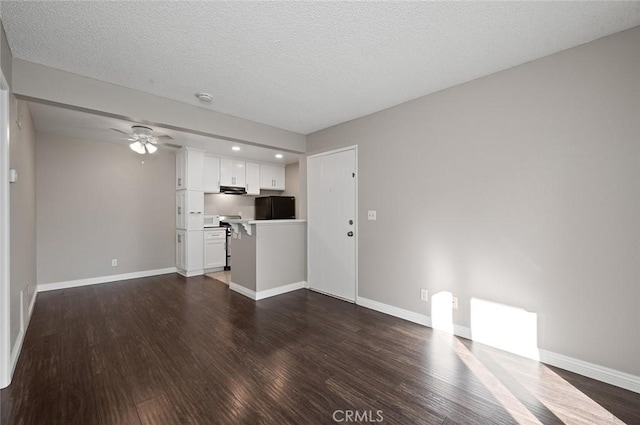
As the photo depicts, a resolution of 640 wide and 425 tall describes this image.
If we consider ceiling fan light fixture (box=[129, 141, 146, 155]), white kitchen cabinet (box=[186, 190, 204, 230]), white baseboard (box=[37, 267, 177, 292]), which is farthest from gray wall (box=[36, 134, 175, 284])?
ceiling fan light fixture (box=[129, 141, 146, 155])

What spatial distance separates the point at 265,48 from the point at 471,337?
3.25m

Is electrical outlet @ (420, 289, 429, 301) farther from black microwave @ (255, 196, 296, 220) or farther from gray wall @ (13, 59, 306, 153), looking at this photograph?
black microwave @ (255, 196, 296, 220)

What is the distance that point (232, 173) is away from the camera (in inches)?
234

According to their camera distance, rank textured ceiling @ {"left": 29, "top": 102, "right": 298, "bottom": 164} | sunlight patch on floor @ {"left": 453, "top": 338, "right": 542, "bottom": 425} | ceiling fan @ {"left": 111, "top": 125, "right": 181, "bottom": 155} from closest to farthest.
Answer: sunlight patch on floor @ {"left": 453, "top": 338, "right": 542, "bottom": 425} < textured ceiling @ {"left": 29, "top": 102, "right": 298, "bottom": 164} < ceiling fan @ {"left": 111, "top": 125, "right": 181, "bottom": 155}

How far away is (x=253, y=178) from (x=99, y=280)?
11.3 ft

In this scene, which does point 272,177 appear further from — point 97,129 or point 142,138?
point 97,129

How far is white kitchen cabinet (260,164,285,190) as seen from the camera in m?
6.53

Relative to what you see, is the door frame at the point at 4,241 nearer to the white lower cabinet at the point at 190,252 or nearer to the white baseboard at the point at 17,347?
the white baseboard at the point at 17,347

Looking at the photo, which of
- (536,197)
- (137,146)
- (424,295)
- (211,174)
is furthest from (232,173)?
(536,197)

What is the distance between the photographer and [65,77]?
248 cm

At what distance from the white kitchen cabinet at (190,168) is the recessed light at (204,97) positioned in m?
2.37

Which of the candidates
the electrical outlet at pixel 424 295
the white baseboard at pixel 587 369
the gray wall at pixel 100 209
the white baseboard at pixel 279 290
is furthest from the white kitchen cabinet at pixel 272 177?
the white baseboard at pixel 587 369

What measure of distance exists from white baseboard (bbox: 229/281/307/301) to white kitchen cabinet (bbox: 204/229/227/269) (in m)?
1.36

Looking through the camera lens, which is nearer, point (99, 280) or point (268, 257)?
point (268, 257)
